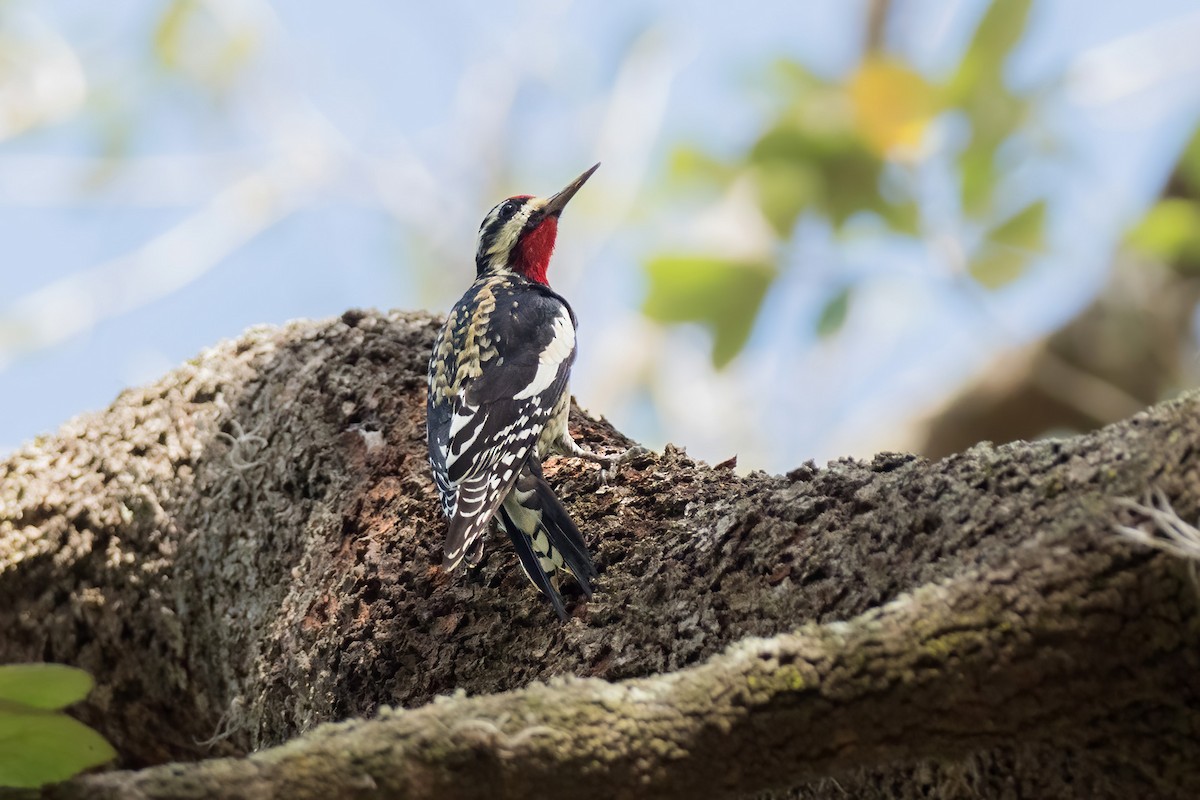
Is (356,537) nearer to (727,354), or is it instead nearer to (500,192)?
(727,354)

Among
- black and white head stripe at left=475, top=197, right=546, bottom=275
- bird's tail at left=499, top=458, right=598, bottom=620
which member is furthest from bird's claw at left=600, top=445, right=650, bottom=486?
black and white head stripe at left=475, top=197, right=546, bottom=275

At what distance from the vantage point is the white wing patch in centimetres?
295

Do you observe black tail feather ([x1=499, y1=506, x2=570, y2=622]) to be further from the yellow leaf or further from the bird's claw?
the yellow leaf

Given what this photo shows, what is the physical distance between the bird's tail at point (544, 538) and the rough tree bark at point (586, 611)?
52 millimetres

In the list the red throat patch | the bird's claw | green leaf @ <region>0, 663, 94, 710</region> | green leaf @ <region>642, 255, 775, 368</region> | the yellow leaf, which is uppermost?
the yellow leaf

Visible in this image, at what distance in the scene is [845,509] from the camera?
6.24ft

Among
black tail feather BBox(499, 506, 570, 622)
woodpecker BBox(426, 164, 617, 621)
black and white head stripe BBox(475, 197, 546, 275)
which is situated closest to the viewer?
black tail feather BBox(499, 506, 570, 622)

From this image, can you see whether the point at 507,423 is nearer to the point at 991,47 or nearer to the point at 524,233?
the point at 524,233

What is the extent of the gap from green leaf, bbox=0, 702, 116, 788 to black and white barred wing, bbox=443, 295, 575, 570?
3.36 feet

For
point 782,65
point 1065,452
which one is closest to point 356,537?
point 1065,452

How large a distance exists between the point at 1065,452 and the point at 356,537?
164 centimetres

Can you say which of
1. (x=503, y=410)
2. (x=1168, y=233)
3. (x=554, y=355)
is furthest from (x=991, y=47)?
(x=503, y=410)

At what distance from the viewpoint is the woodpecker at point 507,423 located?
→ 2.34 meters

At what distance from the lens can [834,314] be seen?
13.1 ft
